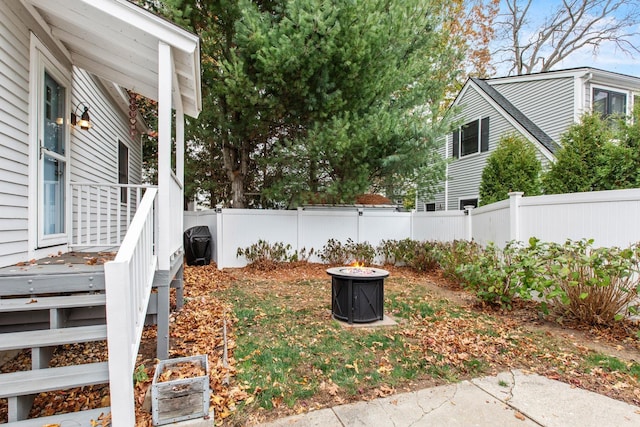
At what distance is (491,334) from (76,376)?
13.3 ft

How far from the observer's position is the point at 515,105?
475 inches

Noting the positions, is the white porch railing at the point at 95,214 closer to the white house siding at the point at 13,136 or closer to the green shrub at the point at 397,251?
the white house siding at the point at 13,136

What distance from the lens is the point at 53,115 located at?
429cm

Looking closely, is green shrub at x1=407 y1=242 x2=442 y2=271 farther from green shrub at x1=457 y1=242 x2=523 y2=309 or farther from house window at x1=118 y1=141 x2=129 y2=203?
house window at x1=118 y1=141 x2=129 y2=203

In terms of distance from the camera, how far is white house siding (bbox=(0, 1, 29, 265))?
3139mm

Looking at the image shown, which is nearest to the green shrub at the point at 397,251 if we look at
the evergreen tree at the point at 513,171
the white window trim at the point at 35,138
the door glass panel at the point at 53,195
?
the evergreen tree at the point at 513,171

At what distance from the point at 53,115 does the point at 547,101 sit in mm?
12976

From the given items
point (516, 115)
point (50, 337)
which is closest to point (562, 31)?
point (516, 115)

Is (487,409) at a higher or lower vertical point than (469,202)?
lower

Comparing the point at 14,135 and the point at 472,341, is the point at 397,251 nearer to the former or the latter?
the point at 472,341

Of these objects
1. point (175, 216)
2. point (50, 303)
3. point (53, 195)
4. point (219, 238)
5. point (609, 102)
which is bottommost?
point (50, 303)

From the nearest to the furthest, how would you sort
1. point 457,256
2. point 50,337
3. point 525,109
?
1. point 50,337
2. point 457,256
3. point 525,109

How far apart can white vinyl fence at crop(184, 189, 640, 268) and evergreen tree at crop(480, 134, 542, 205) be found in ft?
5.29

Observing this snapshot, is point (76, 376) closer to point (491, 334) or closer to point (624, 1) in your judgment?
point (491, 334)
